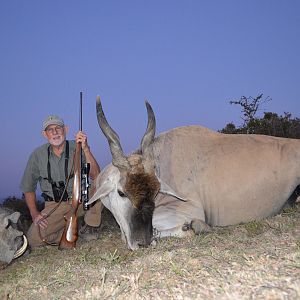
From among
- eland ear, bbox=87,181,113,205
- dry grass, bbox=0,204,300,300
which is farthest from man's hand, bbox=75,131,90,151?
dry grass, bbox=0,204,300,300

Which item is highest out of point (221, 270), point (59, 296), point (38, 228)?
point (221, 270)

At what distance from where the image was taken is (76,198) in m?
5.19

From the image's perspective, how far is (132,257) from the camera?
143 inches

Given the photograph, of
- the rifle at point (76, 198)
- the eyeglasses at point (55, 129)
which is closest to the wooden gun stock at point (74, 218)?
the rifle at point (76, 198)

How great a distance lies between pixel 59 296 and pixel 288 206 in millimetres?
3562

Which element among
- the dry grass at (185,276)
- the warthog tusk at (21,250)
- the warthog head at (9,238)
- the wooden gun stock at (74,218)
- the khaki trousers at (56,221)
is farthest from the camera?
the khaki trousers at (56,221)

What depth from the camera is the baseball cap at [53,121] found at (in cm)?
567

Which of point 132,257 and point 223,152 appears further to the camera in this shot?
point 223,152

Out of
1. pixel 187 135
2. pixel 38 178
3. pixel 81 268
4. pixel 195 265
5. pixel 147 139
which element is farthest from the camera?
pixel 38 178

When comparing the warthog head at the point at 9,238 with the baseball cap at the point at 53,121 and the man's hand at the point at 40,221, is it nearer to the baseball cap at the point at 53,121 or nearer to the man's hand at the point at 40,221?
the man's hand at the point at 40,221

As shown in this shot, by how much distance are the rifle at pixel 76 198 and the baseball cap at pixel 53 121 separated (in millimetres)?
396

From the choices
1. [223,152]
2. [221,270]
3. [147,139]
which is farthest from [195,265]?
[223,152]

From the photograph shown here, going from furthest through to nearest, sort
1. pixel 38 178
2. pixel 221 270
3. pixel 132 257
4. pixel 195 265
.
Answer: pixel 38 178, pixel 132 257, pixel 195 265, pixel 221 270

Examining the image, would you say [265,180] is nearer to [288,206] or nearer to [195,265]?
[288,206]
